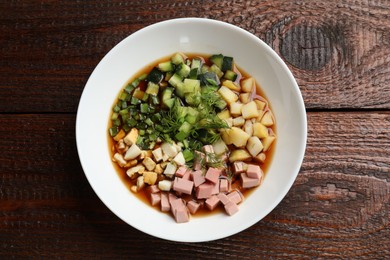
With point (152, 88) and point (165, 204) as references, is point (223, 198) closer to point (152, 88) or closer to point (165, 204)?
point (165, 204)

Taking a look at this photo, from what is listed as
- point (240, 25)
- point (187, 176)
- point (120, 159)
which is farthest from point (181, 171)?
point (240, 25)

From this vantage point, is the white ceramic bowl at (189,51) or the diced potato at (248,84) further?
the diced potato at (248,84)

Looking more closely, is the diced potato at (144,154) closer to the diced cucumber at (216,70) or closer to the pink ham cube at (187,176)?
the pink ham cube at (187,176)

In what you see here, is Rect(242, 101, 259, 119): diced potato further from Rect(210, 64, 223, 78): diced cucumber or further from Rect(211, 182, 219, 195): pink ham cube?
Rect(211, 182, 219, 195): pink ham cube

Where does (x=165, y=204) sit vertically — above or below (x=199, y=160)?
below

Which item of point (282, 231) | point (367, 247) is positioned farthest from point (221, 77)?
point (367, 247)

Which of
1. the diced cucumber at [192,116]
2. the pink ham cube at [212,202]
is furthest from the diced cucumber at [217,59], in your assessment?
the pink ham cube at [212,202]

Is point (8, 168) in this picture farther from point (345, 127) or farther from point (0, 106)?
point (345, 127)
